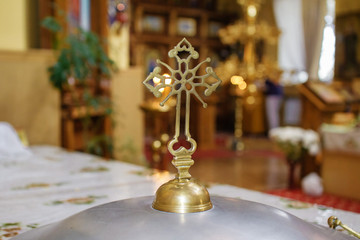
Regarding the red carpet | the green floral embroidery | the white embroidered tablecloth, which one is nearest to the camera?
the green floral embroidery

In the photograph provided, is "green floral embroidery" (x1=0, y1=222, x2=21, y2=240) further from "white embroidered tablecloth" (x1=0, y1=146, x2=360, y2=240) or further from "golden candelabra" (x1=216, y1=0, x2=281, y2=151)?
"golden candelabra" (x1=216, y1=0, x2=281, y2=151)

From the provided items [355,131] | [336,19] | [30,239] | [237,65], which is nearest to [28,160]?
[30,239]

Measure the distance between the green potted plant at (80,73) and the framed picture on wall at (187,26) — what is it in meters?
6.85

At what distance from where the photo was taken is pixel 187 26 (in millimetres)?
11758

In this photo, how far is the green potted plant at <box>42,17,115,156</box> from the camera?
13.3 ft

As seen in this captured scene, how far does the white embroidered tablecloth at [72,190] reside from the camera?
152 cm

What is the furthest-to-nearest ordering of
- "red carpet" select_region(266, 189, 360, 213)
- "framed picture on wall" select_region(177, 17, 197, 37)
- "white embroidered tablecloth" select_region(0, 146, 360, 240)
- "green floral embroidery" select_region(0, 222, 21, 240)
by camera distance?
"framed picture on wall" select_region(177, 17, 197, 37), "red carpet" select_region(266, 189, 360, 213), "white embroidered tablecloth" select_region(0, 146, 360, 240), "green floral embroidery" select_region(0, 222, 21, 240)

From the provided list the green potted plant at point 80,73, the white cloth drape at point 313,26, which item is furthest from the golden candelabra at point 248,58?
the green potted plant at point 80,73

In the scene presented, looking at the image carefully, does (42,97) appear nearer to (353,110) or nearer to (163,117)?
(163,117)

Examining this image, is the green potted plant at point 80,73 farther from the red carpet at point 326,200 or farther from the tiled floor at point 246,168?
the red carpet at point 326,200

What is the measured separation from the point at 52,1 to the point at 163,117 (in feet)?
5.92

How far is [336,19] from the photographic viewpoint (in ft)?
29.3

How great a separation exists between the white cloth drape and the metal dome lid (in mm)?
8409

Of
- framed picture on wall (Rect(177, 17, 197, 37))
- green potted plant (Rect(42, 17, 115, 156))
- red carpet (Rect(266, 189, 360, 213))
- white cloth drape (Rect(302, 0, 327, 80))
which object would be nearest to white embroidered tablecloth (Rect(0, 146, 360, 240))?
green potted plant (Rect(42, 17, 115, 156))
